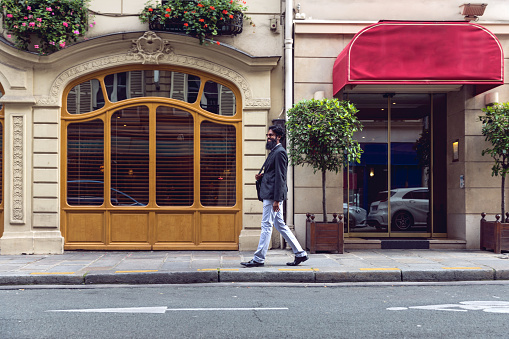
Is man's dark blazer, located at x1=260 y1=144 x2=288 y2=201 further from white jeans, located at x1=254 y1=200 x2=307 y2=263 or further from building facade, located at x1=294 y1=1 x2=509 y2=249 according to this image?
building facade, located at x1=294 y1=1 x2=509 y2=249

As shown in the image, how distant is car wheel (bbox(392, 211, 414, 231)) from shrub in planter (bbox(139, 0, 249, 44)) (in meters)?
5.04

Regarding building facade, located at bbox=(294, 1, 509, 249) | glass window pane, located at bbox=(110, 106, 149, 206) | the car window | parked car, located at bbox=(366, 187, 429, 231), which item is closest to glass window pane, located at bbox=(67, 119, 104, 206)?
glass window pane, located at bbox=(110, 106, 149, 206)

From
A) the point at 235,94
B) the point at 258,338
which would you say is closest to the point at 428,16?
the point at 235,94

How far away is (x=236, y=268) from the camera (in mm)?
7766

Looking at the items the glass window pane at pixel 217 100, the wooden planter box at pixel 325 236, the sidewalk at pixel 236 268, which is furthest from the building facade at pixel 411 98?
the sidewalk at pixel 236 268

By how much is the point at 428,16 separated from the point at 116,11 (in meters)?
5.96

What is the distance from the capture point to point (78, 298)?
6.27m

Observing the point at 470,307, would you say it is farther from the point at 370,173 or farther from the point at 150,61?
the point at 150,61

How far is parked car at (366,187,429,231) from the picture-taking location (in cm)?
1104

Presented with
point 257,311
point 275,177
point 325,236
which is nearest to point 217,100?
point 275,177

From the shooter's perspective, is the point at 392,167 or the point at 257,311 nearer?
the point at 257,311

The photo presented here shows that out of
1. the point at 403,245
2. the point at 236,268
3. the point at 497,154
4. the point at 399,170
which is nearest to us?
the point at 236,268

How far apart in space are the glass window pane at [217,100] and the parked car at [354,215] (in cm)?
306

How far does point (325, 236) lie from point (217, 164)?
8.06 feet
